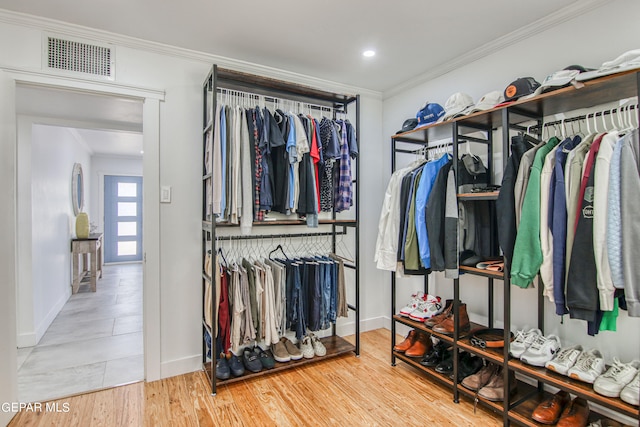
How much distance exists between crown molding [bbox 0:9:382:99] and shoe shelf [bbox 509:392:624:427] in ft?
9.20

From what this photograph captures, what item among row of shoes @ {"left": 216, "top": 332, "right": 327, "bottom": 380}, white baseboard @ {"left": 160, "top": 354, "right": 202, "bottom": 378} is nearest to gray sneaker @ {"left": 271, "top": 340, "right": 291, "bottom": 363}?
row of shoes @ {"left": 216, "top": 332, "right": 327, "bottom": 380}

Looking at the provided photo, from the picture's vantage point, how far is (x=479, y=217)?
2365mm

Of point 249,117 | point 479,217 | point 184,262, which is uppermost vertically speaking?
point 249,117

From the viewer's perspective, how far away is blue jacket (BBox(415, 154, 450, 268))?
2305 millimetres

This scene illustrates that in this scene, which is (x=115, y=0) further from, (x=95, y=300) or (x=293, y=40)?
(x=95, y=300)

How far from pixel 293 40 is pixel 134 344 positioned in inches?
119

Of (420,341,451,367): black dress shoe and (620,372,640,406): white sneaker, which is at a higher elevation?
(620,372,640,406): white sneaker

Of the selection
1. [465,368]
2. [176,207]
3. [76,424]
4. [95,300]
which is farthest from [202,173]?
[95,300]

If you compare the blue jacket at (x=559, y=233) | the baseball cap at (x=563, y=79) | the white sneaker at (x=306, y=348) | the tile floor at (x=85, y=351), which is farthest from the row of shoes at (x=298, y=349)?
the baseball cap at (x=563, y=79)

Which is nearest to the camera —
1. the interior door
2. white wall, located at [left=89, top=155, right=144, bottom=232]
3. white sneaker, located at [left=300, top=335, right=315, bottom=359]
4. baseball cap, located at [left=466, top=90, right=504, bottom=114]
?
baseball cap, located at [left=466, top=90, right=504, bottom=114]

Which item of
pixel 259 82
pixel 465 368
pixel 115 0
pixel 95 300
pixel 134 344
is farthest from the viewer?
pixel 95 300

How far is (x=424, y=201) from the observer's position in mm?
2322

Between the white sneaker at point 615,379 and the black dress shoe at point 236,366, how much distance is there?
2.08 m

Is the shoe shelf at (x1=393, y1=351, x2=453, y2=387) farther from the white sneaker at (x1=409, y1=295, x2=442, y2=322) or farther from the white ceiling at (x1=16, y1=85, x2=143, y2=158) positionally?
the white ceiling at (x1=16, y1=85, x2=143, y2=158)
